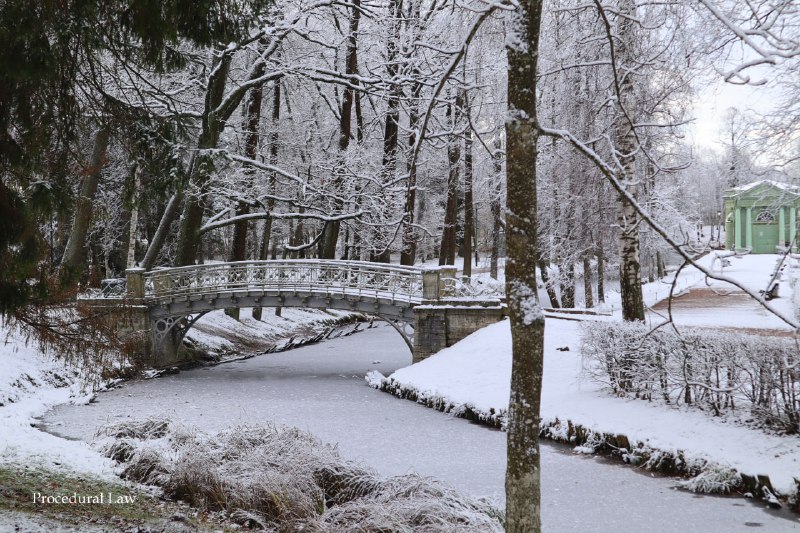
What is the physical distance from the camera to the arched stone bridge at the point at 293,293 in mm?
18359

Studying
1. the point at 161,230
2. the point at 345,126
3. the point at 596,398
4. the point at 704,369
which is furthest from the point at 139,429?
the point at 345,126

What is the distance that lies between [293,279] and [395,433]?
8713 mm

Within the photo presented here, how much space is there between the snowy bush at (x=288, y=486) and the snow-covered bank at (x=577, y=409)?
3.80 meters

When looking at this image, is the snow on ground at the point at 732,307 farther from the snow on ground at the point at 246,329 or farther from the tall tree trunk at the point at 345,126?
the snow on ground at the point at 246,329

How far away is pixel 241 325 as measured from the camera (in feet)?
86.6

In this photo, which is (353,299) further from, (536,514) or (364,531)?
(536,514)

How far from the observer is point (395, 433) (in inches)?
473

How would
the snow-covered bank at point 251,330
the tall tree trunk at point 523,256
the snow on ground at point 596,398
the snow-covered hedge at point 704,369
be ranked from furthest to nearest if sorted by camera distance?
the snow-covered bank at point 251,330 → the snow-covered hedge at point 704,369 → the snow on ground at point 596,398 → the tall tree trunk at point 523,256

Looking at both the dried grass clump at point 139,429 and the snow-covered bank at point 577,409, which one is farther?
the dried grass clump at point 139,429

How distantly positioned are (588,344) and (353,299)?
8.50m

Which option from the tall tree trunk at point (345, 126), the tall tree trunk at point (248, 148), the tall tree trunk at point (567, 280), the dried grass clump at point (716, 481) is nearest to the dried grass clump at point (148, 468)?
the dried grass clump at point (716, 481)

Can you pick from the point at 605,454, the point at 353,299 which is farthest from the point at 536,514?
the point at 353,299

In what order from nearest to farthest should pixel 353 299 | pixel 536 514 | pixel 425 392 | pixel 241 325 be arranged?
pixel 536 514
pixel 425 392
pixel 353 299
pixel 241 325

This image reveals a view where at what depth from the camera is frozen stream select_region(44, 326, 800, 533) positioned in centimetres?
763
